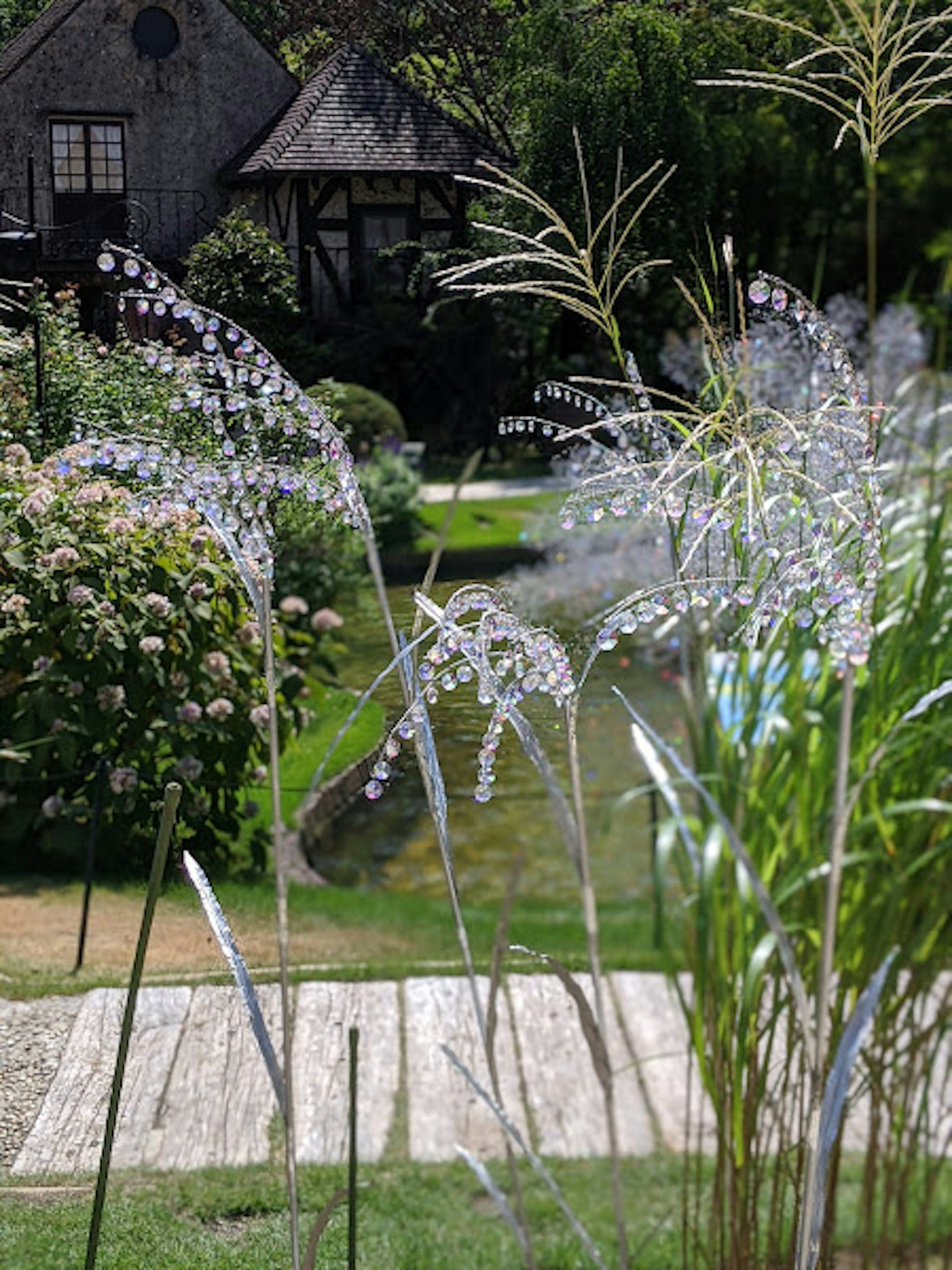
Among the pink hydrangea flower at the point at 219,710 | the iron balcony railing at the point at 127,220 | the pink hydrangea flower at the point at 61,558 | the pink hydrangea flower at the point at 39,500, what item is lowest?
the pink hydrangea flower at the point at 219,710

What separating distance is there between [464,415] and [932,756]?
3.72 ft

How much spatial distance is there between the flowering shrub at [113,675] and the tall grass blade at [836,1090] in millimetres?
1442

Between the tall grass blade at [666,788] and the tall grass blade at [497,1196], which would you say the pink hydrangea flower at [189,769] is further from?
the tall grass blade at [497,1196]

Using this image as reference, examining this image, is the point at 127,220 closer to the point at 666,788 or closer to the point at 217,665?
the point at 217,665

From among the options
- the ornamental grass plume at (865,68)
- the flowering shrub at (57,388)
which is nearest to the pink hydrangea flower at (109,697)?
the flowering shrub at (57,388)

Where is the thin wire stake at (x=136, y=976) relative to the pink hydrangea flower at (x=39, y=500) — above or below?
below

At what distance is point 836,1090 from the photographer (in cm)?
130

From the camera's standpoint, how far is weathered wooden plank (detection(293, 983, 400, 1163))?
2.44 metres

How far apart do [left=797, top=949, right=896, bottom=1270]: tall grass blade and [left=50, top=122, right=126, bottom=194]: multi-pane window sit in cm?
170

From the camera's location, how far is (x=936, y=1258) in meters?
1.95

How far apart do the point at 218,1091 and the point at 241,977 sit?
117 cm

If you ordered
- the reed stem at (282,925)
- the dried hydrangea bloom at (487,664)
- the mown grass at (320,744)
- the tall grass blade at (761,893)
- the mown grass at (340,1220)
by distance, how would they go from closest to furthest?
1. the tall grass blade at (761,893)
2. the reed stem at (282,925)
3. the dried hydrangea bloom at (487,664)
4. the mown grass at (340,1220)
5. the mown grass at (320,744)

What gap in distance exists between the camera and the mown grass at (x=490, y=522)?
8.93 feet

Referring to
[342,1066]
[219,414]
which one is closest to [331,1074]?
[342,1066]
